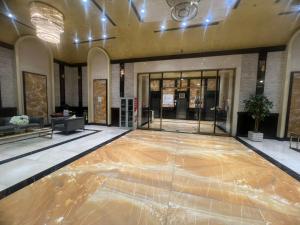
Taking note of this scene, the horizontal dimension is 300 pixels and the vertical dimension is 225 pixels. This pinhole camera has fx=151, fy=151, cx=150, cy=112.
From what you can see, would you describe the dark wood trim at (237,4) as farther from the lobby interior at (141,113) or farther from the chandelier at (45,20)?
the chandelier at (45,20)

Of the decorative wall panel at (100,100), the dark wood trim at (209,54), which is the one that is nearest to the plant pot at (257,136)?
the dark wood trim at (209,54)

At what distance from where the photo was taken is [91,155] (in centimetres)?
371

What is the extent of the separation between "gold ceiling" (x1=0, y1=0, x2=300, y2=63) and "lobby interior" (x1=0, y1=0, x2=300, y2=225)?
A: 4 centimetres

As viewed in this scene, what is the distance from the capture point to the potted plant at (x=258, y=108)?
525cm

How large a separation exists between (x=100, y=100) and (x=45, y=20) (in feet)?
14.6

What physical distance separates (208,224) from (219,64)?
19.2 ft

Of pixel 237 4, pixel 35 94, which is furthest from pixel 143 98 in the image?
pixel 237 4

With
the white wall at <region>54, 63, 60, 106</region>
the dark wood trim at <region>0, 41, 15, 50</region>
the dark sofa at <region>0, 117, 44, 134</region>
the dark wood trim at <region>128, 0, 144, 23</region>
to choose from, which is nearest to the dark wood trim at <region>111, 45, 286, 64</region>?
the dark wood trim at <region>128, 0, 144, 23</region>

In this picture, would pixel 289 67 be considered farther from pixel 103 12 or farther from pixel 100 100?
pixel 100 100

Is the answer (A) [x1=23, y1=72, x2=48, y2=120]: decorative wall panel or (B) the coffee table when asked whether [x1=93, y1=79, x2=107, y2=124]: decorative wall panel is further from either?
(B) the coffee table

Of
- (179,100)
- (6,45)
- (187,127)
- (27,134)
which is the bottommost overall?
(187,127)

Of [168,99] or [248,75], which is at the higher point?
[248,75]

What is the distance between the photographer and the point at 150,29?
5.39 m

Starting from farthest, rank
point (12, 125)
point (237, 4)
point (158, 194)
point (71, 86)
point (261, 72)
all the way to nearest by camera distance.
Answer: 1. point (71, 86)
2. point (261, 72)
3. point (12, 125)
4. point (237, 4)
5. point (158, 194)
